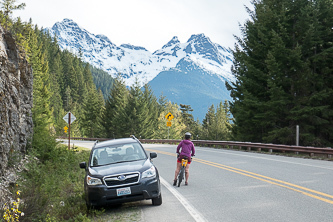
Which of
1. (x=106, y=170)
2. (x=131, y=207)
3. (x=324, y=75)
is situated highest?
(x=324, y=75)

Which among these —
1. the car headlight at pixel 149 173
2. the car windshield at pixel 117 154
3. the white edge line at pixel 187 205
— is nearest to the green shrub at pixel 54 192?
the car windshield at pixel 117 154

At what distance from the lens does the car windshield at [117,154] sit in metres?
9.25

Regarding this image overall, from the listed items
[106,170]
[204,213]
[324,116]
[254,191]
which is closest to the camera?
[204,213]

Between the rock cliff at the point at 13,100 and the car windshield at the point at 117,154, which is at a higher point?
the rock cliff at the point at 13,100

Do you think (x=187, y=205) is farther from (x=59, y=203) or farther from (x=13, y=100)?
(x=13, y=100)

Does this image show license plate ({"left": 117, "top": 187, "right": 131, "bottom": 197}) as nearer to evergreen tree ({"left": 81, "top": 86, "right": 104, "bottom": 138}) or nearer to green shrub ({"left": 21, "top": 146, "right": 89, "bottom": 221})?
green shrub ({"left": 21, "top": 146, "right": 89, "bottom": 221})

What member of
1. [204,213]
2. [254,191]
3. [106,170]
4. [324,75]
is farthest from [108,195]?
[324,75]

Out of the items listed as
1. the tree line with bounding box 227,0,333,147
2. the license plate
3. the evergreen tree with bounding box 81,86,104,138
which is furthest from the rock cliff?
the evergreen tree with bounding box 81,86,104,138

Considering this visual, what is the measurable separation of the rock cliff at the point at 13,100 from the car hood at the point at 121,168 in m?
4.41

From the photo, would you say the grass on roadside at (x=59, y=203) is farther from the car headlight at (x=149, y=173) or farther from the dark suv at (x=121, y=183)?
the car headlight at (x=149, y=173)

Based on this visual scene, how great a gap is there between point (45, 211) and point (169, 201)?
301 cm

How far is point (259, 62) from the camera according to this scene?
3131 centimetres

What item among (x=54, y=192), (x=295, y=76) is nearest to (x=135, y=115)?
(x=295, y=76)

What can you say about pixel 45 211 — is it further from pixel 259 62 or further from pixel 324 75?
pixel 259 62
